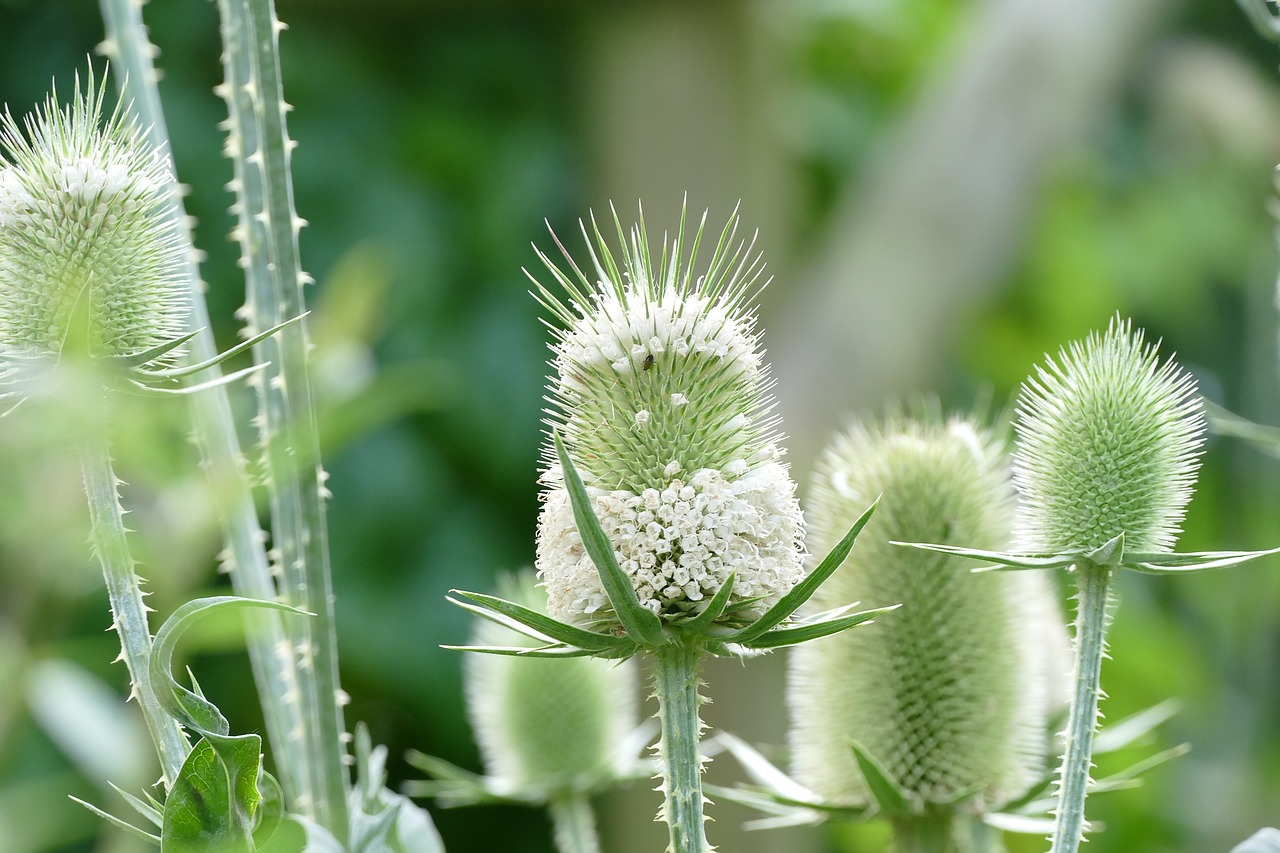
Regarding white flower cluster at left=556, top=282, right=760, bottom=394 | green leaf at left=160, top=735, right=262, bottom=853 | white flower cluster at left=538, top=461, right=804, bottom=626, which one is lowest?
green leaf at left=160, top=735, right=262, bottom=853

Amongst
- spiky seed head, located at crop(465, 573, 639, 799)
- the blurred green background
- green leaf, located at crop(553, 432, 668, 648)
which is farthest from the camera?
the blurred green background

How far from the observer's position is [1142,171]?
3.97m

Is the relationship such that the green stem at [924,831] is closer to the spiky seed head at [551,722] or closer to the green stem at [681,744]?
the spiky seed head at [551,722]

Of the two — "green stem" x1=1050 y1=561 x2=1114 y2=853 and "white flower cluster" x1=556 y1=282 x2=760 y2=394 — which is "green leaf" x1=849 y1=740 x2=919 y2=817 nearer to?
"green stem" x1=1050 y1=561 x2=1114 y2=853

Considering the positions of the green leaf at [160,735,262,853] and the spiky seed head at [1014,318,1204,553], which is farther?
the spiky seed head at [1014,318,1204,553]

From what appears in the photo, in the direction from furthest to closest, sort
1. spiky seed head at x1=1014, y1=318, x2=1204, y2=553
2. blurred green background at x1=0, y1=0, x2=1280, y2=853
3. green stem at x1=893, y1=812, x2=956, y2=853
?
1. blurred green background at x1=0, y1=0, x2=1280, y2=853
2. green stem at x1=893, y1=812, x2=956, y2=853
3. spiky seed head at x1=1014, y1=318, x2=1204, y2=553

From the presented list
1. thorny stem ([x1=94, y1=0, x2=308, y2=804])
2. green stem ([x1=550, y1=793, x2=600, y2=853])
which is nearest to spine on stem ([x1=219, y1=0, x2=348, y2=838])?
thorny stem ([x1=94, y1=0, x2=308, y2=804])

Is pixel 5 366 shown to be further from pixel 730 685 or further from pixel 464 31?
pixel 464 31

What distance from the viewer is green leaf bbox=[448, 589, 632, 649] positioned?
495 mm

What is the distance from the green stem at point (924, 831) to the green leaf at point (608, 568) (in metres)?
0.41

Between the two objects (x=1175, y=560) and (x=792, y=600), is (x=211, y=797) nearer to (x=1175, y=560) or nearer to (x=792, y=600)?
(x=792, y=600)

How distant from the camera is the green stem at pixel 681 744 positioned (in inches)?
20.5

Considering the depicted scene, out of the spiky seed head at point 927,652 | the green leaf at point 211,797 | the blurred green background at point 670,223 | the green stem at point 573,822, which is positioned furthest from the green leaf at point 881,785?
the blurred green background at point 670,223

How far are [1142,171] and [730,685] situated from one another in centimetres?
244
